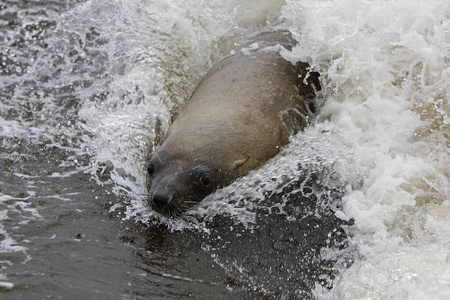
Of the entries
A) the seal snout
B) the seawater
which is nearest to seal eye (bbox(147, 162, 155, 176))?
the seawater

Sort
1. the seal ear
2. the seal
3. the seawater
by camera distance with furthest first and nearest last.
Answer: the seal ear, the seal, the seawater

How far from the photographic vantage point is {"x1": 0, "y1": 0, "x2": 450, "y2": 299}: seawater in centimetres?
385

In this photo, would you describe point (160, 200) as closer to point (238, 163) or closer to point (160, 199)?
point (160, 199)

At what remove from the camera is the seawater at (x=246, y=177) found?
12.6 feet

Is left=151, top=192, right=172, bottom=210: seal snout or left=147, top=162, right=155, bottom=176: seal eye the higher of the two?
left=147, top=162, right=155, bottom=176: seal eye

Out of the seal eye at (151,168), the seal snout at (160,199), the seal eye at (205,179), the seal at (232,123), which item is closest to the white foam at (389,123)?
the seal at (232,123)

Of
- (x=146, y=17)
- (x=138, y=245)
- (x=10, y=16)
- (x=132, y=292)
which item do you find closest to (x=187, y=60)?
(x=146, y=17)

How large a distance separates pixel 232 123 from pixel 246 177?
21.0 inches

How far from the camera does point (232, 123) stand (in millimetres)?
5035

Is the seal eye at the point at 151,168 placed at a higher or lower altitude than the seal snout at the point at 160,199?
higher

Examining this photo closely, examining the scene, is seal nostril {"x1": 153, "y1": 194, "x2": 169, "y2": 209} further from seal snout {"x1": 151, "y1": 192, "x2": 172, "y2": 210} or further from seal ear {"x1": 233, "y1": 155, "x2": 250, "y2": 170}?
seal ear {"x1": 233, "y1": 155, "x2": 250, "y2": 170}

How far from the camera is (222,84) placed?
217 inches

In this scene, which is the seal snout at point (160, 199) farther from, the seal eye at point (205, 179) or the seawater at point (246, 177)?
the seal eye at point (205, 179)

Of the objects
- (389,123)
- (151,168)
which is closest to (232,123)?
(151,168)
